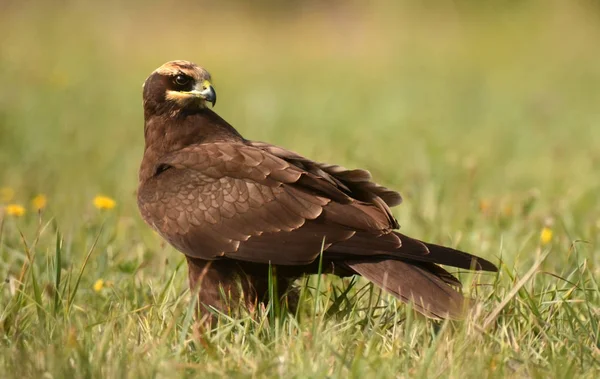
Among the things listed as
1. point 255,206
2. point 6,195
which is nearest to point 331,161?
point 6,195

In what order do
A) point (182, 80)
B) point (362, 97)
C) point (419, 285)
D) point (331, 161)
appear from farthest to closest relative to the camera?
point (362, 97)
point (331, 161)
point (182, 80)
point (419, 285)

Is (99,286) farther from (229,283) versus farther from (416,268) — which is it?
(416,268)

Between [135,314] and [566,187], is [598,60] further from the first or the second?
[135,314]

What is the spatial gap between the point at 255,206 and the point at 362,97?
787 centimetres

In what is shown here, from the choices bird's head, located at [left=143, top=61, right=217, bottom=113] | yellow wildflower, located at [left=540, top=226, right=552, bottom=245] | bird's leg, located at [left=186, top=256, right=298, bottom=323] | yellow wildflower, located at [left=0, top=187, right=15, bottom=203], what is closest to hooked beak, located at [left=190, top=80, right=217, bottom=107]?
bird's head, located at [left=143, top=61, right=217, bottom=113]

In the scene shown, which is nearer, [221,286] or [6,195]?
[221,286]

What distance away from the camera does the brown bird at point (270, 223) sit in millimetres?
3676

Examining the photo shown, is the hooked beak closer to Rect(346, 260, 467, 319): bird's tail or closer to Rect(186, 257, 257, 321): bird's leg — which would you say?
Rect(186, 257, 257, 321): bird's leg

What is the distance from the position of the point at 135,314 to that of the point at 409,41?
12599 millimetres

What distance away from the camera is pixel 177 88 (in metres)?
4.46

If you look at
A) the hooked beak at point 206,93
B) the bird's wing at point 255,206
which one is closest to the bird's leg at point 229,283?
the bird's wing at point 255,206

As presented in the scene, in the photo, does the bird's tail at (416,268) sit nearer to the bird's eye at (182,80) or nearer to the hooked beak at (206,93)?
the hooked beak at (206,93)

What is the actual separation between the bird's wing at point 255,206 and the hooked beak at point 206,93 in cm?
27

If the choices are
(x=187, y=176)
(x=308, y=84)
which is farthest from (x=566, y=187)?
(x=308, y=84)
